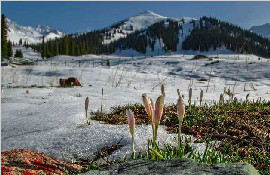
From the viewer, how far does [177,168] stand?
197 centimetres

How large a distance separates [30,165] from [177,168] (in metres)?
1.45

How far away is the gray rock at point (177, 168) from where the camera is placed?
186 cm

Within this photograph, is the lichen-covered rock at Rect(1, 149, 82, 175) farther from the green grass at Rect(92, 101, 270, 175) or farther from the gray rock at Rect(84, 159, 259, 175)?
the green grass at Rect(92, 101, 270, 175)

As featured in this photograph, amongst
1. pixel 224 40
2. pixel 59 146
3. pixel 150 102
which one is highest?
pixel 224 40

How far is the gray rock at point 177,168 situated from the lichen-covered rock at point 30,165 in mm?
666

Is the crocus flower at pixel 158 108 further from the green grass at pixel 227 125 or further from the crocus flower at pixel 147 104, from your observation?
the green grass at pixel 227 125

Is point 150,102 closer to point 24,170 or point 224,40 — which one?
point 24,170

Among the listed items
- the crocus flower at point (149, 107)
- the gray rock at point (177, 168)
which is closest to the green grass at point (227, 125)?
the crocus flower at point (149, 107)

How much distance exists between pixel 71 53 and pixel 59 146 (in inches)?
4373

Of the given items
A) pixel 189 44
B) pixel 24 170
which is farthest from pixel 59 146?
pixel 189 44

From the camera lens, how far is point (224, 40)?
546 ft

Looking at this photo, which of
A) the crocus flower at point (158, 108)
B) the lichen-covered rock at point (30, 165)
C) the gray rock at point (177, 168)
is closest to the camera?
the gray rock at point (177, 168)

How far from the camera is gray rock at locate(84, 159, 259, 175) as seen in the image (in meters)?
1.86

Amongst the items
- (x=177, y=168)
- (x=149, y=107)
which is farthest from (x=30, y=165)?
(x=177, y=168)
